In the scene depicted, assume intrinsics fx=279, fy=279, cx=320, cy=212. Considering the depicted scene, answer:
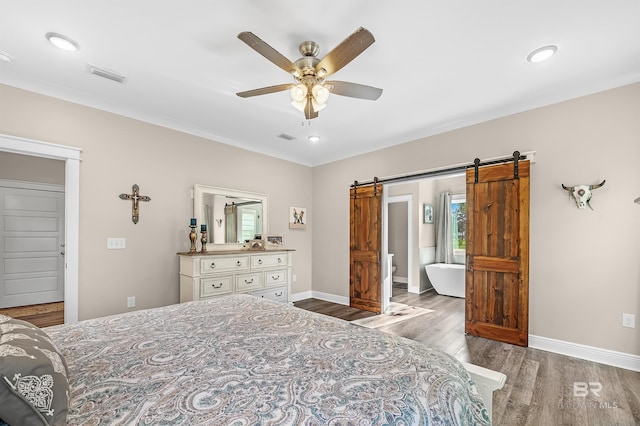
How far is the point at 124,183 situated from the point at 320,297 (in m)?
3.52

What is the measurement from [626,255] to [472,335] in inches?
64.4

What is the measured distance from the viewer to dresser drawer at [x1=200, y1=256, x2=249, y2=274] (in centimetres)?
337

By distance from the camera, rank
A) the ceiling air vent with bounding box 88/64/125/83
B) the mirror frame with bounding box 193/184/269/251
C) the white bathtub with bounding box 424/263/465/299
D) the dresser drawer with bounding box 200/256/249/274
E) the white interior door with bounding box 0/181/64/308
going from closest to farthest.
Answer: the ceiling air vent with bounding box 88/64/125/83, the dresser drawer with bounding box 200/256/249/274, the mirror frame with bounding box 193/184/269/251, the white interior door with bounding box 0/181/64/308, the white bathtub with bounding box 424/263/465/299

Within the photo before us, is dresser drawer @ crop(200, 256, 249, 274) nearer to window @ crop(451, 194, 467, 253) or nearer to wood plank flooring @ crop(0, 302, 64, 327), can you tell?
wood plank flooring @ crop(0, 302, 64, 327)

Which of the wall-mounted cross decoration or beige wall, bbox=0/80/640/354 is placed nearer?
beige wall, bbox=0/80/640/354

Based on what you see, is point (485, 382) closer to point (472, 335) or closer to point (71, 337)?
point (71, 337)

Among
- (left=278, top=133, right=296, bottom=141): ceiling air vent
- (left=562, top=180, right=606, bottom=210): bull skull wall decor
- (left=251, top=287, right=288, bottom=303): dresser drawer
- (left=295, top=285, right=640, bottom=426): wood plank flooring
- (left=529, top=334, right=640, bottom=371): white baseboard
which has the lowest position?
(left=295, top=285, right=640, bottom=426): wood plank flooring

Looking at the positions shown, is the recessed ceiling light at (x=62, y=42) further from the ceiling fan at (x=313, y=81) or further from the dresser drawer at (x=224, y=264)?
the dresser drawer at (x=224, y=264)

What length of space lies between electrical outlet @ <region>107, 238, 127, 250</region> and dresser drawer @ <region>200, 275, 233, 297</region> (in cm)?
96

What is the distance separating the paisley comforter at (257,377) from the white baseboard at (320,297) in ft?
11.0

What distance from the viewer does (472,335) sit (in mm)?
3299

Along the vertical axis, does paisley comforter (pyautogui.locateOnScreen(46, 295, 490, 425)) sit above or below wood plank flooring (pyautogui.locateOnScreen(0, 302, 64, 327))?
above

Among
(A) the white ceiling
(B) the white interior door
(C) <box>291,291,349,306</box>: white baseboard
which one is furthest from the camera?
(C) <box>291,291,349,306</box>: white baseboard

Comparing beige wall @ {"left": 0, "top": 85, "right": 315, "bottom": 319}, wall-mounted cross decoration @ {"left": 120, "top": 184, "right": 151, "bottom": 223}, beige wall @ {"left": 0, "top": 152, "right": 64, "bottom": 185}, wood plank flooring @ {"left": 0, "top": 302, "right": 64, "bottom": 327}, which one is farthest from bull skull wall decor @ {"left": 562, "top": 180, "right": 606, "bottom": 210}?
beige wall @ {"left": 0, "top": 152, "right": 64, "bottom": 185}
